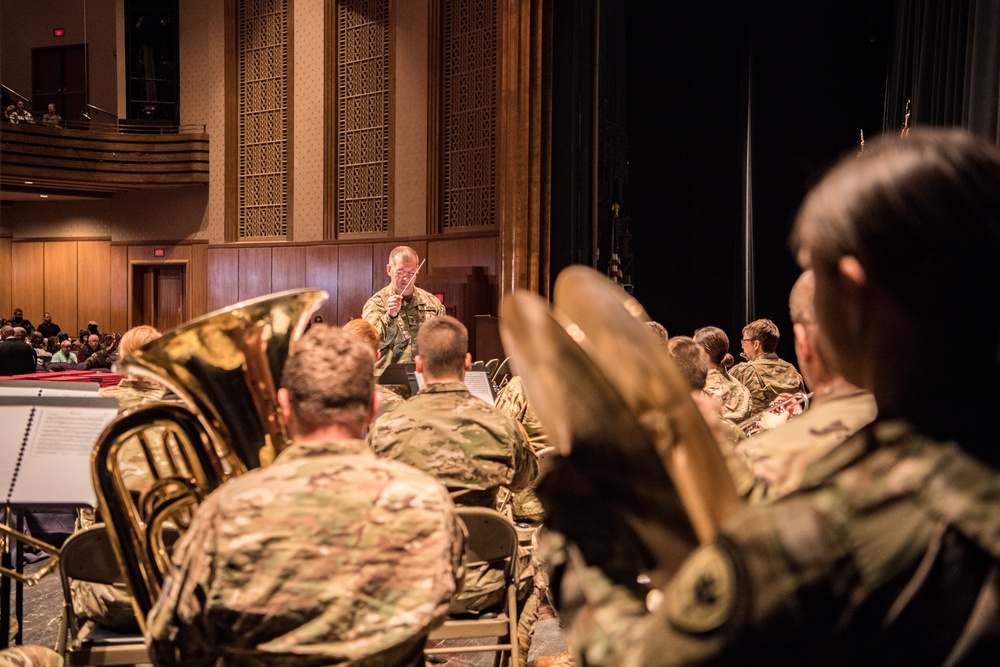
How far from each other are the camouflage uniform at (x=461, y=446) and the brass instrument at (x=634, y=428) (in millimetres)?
2304

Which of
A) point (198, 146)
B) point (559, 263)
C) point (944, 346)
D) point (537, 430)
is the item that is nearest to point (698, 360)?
point (537, 430)

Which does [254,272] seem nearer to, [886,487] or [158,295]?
[158,295]

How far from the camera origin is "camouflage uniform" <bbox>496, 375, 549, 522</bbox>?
4.33 m

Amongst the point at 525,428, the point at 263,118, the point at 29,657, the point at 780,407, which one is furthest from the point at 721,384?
the point at 263,118

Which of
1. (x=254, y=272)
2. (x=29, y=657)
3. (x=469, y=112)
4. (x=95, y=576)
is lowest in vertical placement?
(x=29, y=657)

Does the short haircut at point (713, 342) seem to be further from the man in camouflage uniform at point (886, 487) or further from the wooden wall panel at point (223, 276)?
the wooden wall panel at point (223, 276)

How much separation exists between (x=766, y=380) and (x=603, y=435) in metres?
5.27

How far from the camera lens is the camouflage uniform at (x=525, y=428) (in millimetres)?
4332

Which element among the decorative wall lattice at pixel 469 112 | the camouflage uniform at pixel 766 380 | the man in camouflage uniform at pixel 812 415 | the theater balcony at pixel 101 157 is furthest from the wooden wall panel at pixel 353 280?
the man in camouflage uniform at pixel 812 415

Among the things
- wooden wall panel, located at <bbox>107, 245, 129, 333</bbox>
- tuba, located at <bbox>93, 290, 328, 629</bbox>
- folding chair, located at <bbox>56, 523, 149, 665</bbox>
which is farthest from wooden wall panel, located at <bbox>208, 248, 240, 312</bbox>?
tuba, located at <bbox>93, 290, 328, 629</bbox>

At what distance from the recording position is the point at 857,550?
649 mm

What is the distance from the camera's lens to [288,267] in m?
13.5

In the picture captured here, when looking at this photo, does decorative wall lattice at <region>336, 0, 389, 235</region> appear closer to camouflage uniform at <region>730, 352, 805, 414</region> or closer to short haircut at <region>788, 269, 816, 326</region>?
camouflage uniform at <region>730, 352, 805, 414</region>

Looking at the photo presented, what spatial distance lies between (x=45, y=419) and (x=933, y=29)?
6.58 meters
